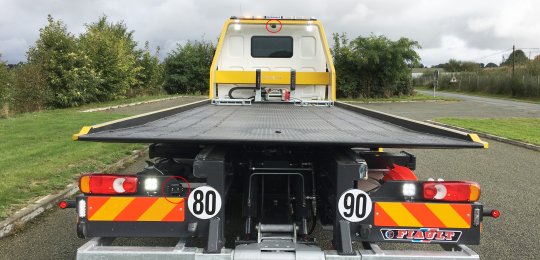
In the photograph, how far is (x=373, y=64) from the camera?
96.6ft

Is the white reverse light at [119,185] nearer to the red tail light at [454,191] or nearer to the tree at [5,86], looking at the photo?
the red tail light at [454,191]

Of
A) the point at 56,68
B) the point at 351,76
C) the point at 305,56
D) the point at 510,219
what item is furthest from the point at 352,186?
the point at 351,76

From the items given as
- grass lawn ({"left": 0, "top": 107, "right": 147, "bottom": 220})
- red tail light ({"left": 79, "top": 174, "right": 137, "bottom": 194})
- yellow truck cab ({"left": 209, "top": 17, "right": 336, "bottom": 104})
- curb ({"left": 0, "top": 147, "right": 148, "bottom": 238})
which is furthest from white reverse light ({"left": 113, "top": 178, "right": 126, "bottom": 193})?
yellow truck cab ({"left": 209, "top": 17, "right": 336, "bottom": 104})

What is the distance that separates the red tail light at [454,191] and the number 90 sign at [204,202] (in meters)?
1.39

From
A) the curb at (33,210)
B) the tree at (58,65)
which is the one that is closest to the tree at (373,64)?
the tree at (58,65)

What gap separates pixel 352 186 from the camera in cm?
278

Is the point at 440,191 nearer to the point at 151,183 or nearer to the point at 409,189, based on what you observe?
the point at 409,189

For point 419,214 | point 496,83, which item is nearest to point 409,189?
point 419,214

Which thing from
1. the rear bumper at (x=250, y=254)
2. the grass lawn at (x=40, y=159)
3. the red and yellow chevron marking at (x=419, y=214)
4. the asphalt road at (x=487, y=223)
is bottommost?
the asphalt road at (x=487, y=223)

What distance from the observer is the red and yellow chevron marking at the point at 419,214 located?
278cm

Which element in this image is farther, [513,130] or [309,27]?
[513,130]

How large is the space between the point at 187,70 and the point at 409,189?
33.6m

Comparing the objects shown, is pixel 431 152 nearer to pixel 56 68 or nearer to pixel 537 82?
pixel 56 68

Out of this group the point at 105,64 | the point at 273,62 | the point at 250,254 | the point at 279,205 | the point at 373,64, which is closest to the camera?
the point at 250,254
